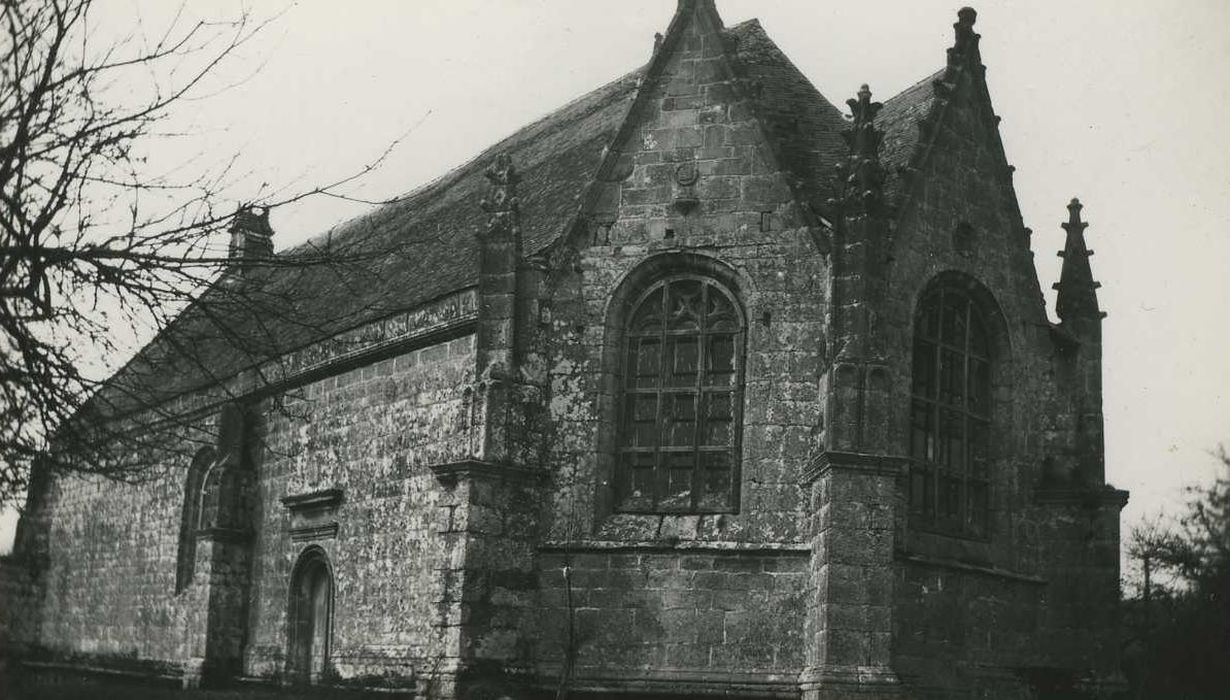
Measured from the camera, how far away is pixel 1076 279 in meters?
17.8

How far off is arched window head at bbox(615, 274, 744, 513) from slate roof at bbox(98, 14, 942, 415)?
1.50 m

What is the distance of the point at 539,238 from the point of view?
18047 millimetres

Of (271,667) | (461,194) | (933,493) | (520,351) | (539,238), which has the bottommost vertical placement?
(271,667)

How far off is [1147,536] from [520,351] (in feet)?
57.9

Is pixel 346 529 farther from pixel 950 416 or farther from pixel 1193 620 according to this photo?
pixel 1193 620

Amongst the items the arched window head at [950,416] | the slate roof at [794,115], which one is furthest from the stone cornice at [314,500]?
the arched window head at [950,416]

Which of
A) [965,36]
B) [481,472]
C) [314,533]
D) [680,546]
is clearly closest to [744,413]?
[680,546]

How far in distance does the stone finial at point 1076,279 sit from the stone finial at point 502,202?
666 cm

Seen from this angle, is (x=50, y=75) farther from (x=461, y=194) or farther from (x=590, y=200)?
(x=461, y=194)

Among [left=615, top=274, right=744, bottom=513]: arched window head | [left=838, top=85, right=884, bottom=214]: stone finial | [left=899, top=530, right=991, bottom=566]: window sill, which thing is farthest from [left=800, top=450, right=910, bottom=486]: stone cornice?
[left=838, top=85, right=884, bottom=214]: stone finial

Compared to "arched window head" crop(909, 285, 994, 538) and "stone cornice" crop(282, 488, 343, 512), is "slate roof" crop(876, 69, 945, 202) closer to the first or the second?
"arched window head" crop(909, 285, 994, 538)

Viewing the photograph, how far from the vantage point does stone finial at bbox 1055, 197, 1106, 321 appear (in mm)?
17531

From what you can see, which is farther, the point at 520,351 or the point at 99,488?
the point at 99,488

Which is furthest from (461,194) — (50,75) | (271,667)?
(50,75)
